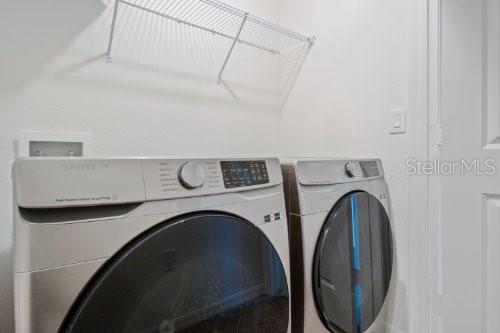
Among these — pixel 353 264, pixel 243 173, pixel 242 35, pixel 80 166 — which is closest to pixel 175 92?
pixel 242 35

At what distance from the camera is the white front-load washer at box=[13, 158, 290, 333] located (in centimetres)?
50

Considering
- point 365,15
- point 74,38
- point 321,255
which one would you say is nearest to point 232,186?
point 321,255

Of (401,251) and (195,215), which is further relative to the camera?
(401,251)

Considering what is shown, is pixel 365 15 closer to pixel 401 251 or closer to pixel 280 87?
pixel 280 87

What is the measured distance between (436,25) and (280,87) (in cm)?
98

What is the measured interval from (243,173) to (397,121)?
0.89 metres

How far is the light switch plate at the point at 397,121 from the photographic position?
1.27m

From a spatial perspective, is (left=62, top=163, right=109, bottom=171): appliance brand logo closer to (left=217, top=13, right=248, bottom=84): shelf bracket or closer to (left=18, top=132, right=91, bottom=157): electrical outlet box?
(left=18, top=132, right=91, bottom=157): electrical outlet box

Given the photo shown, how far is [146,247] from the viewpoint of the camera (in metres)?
0.59

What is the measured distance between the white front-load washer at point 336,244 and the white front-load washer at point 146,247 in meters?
0.14

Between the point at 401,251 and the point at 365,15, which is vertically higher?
the point at 365,15

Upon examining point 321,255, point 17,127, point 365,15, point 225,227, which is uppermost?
point 365,15

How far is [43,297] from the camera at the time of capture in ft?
1.62

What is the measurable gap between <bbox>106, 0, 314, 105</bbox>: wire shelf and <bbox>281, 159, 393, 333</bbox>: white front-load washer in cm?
91
